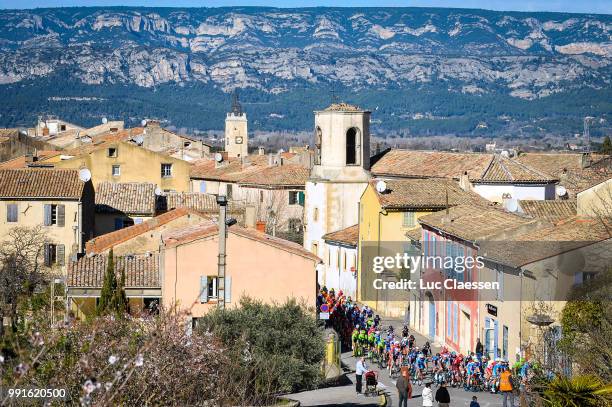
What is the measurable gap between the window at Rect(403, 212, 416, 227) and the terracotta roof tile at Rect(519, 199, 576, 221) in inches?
190

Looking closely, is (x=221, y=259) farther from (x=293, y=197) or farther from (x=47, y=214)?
(x=293, y=197)

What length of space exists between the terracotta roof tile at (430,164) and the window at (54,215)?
17.1 metres

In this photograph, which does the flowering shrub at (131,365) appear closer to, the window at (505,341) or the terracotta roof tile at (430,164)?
the window at (505,341)

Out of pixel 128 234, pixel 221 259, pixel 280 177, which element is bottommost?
pixel 221 259

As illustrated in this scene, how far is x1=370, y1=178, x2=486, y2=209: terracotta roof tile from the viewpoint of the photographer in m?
54.4

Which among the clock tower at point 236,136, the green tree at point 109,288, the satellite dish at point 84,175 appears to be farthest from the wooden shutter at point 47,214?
the clock tower at point 236,136

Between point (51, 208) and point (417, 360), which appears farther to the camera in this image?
point (51, 208)

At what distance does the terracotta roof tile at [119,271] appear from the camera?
129 feet

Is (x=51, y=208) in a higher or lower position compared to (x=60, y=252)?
higher

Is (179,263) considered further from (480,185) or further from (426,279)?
(480,185)

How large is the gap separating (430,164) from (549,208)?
20291 millimetres

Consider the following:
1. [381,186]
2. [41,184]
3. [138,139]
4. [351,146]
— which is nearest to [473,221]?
[381,186]

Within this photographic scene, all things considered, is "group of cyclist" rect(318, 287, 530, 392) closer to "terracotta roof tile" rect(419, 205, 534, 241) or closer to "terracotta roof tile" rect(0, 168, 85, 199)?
"terracotta roof tile" rect(419, 205, 534, 241)

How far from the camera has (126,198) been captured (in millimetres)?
62250
